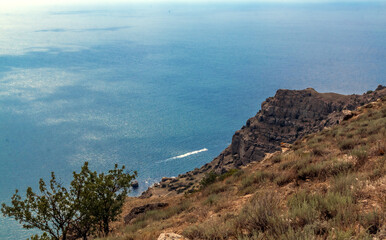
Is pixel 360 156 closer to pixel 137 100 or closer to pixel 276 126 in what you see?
pixel 276 126

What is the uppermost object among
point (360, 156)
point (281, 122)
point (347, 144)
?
point (360, 156)

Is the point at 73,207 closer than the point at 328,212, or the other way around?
the point at 328,212

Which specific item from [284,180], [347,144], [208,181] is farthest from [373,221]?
[208,181]

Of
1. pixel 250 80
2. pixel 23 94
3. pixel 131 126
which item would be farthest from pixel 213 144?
pixel 23 94

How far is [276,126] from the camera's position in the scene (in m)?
52.3

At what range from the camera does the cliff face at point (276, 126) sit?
48094mm

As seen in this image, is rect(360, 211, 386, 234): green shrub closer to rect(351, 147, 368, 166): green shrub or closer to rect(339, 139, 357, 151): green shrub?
rect(351, 147, 368, 166): green shrub

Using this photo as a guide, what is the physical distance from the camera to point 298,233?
4.88 meters

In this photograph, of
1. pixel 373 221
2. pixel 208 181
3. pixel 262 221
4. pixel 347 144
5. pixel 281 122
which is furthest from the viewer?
pixel 281 122

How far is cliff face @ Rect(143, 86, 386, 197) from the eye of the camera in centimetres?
4809

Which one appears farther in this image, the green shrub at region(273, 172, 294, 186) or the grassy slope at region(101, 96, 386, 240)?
the green shrub at region(273, 172, 294, 186)

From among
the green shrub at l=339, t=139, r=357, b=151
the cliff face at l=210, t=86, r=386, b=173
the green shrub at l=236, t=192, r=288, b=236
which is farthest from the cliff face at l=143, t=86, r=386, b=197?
the green shrub at l=236, t=192, r=288, b=236

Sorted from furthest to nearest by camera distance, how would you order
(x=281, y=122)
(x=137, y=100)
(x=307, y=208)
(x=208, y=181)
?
(x=137, y=100) → (x=281, y=122) → (x=208, y=181) → (x=307, y=208)

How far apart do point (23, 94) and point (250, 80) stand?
10198cm
